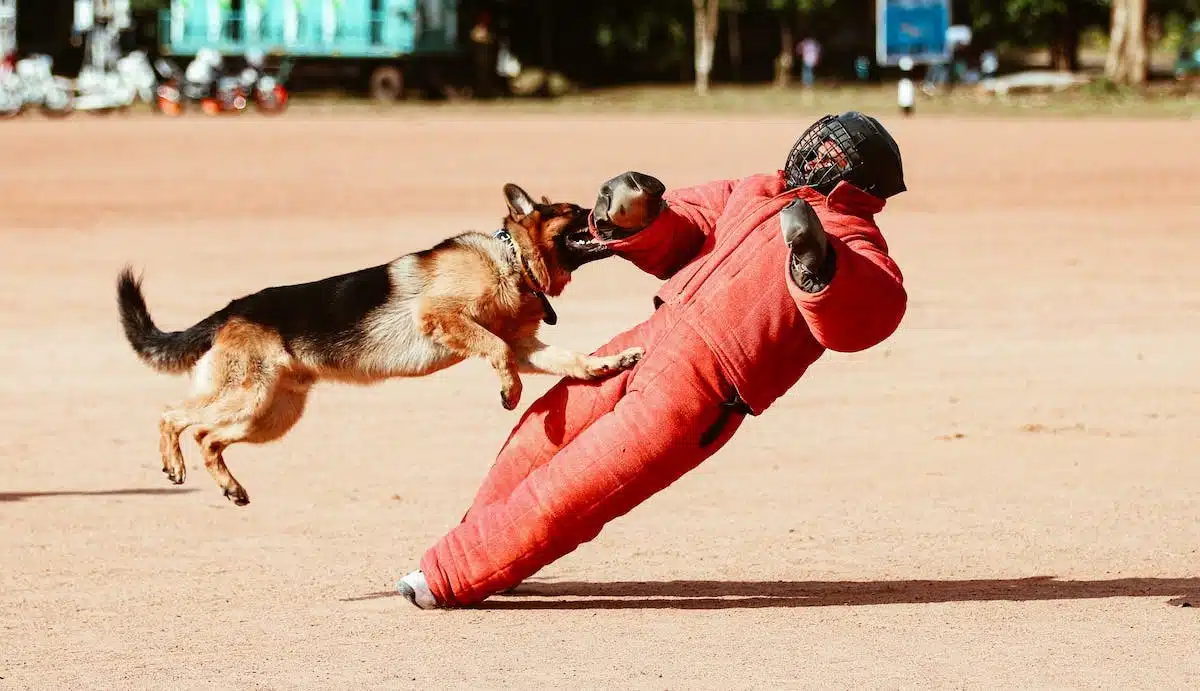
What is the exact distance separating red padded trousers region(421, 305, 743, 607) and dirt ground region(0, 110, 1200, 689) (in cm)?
23

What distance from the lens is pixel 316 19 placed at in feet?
140

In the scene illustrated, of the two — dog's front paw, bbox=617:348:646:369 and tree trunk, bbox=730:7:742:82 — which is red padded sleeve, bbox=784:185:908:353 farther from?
tree trunk, bbox=730:7:742:82

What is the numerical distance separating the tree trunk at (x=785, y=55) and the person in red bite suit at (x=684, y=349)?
45.3m

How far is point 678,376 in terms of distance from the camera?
554 centimetres

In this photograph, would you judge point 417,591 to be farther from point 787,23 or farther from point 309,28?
point 787,23

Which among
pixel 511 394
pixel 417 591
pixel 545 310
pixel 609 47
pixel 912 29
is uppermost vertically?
pixel 912 29

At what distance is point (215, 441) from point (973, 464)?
3.77 meters

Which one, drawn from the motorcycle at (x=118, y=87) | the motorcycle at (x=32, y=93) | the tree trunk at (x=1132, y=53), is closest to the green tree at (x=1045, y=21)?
the tree trunk at (x=1132, y=53)

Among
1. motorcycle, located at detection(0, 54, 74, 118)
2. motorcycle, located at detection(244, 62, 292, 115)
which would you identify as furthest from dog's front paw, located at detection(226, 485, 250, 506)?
motorcycle, located at detection(244, 62, 292, 115)

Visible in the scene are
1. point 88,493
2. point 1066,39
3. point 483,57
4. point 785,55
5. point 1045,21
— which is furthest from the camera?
point 1066,39

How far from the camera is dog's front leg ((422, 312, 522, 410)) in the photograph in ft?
20.2

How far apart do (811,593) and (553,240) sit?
1519 millimetres

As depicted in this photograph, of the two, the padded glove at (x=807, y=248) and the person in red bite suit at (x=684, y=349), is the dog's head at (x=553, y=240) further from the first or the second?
the padded glove at (x=807, y=248)

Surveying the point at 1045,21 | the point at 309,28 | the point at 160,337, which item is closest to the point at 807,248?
the point at 160,337
